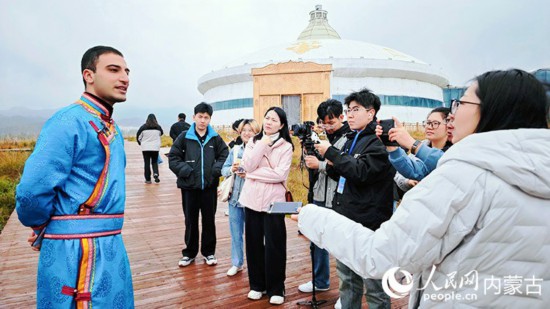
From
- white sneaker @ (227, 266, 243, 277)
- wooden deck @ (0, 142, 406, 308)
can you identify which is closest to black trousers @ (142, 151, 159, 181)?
wooden deck @ (0, 142, 406, 308)

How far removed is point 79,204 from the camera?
1616 millimetres

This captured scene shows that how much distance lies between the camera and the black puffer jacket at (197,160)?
3.93 m

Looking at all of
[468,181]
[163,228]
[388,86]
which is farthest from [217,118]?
[468,181]

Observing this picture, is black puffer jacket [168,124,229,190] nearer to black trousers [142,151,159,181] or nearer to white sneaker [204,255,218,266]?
white sneaker [204,255,218,266]

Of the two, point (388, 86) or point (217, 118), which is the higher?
point (388, 86)

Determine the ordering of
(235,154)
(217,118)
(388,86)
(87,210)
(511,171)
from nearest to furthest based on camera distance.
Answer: (511,171) → (87,210) → (235,154) → (388,86) → (217,118)

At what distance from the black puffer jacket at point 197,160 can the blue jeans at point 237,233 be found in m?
0.46

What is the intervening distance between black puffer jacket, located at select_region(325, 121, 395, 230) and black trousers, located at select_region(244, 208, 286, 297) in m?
0.81

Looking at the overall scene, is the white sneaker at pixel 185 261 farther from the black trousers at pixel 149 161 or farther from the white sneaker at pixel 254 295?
the black trousers at pixel 149 161

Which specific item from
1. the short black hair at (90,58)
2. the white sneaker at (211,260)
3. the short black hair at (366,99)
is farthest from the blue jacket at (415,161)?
the white sneaker at (211,260)

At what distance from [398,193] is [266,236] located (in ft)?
5.26

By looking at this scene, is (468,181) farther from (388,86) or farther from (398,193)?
(388,86)

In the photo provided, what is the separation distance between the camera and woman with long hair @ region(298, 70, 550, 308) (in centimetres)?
100

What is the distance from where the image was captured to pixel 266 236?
3.09 meters
